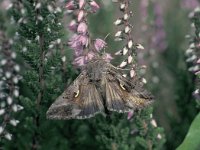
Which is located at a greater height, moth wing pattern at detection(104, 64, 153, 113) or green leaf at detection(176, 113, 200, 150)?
moth wing pattern at detection(104, 64, 153, 113)

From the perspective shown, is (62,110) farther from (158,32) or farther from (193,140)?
(158,32)

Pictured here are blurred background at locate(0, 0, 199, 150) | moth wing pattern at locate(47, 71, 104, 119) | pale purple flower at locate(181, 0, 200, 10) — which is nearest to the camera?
moth wing pattern at locate(47, 71, 104, 119)

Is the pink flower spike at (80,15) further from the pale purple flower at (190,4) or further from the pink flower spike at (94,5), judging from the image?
the pale purple flower at (190,4)

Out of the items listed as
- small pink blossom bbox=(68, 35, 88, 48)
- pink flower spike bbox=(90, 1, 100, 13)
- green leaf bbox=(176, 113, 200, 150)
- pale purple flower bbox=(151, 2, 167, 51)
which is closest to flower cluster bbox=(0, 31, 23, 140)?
small pink blossom bbox=(68, 35, 88, 48)

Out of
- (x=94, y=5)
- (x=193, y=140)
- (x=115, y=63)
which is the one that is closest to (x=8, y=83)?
(x=94, y=5)

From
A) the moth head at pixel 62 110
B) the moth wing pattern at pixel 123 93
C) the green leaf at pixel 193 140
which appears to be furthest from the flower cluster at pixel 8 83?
the green leaf at pixel 193 140

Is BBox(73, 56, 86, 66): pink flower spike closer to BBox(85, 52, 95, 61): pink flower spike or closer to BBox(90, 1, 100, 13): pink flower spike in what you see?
BBox(85, 52, 95, 61): pink flower spike

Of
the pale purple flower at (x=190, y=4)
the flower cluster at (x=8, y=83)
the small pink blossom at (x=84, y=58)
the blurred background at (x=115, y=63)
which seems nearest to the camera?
the flower cluster at (x=8, y=83)
